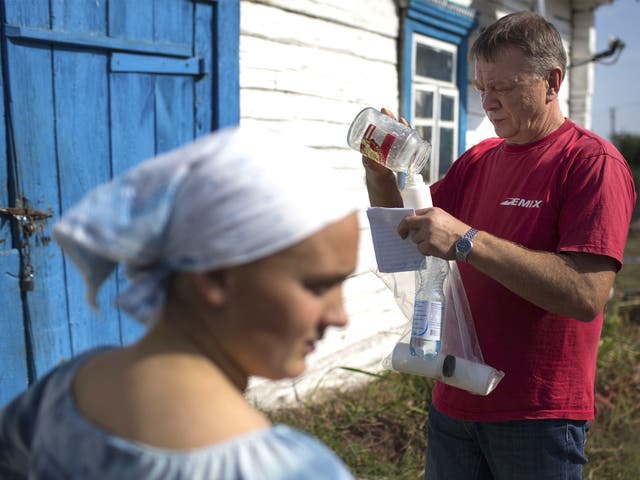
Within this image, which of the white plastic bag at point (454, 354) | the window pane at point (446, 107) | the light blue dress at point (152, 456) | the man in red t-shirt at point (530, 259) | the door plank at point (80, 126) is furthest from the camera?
the window pane at point (446, 107)

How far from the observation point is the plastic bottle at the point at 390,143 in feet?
6.99

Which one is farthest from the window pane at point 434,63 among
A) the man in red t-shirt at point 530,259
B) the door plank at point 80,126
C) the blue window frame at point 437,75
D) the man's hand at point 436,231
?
the man's hand at point 436,231

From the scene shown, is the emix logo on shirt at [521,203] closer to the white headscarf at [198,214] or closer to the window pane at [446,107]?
the white headscarf at [198,214]

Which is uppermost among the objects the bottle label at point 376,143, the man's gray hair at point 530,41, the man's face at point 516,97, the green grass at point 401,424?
the man's gray hair at point 530,41

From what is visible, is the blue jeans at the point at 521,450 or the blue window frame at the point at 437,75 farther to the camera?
the blue window frame at the point at 437,75

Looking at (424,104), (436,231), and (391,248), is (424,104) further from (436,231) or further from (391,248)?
(436,231)

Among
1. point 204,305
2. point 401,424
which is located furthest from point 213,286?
point 401,424

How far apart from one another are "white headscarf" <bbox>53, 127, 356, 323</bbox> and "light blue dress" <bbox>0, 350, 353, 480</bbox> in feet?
0.55

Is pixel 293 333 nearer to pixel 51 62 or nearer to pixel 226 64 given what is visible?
pixel 51 62

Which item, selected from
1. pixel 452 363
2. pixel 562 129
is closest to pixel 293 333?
pixel 452 363

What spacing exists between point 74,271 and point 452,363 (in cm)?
186

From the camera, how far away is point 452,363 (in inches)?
77.1

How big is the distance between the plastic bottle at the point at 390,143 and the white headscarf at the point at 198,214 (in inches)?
50.2

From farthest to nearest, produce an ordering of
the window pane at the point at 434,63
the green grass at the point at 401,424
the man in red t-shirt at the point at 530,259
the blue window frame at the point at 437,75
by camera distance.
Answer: the window pane at the point at 434,63, the blue window frame at the point at 437,75, the green grass at the point at 401,424, the man in red t-shirt at the point at 530,259
